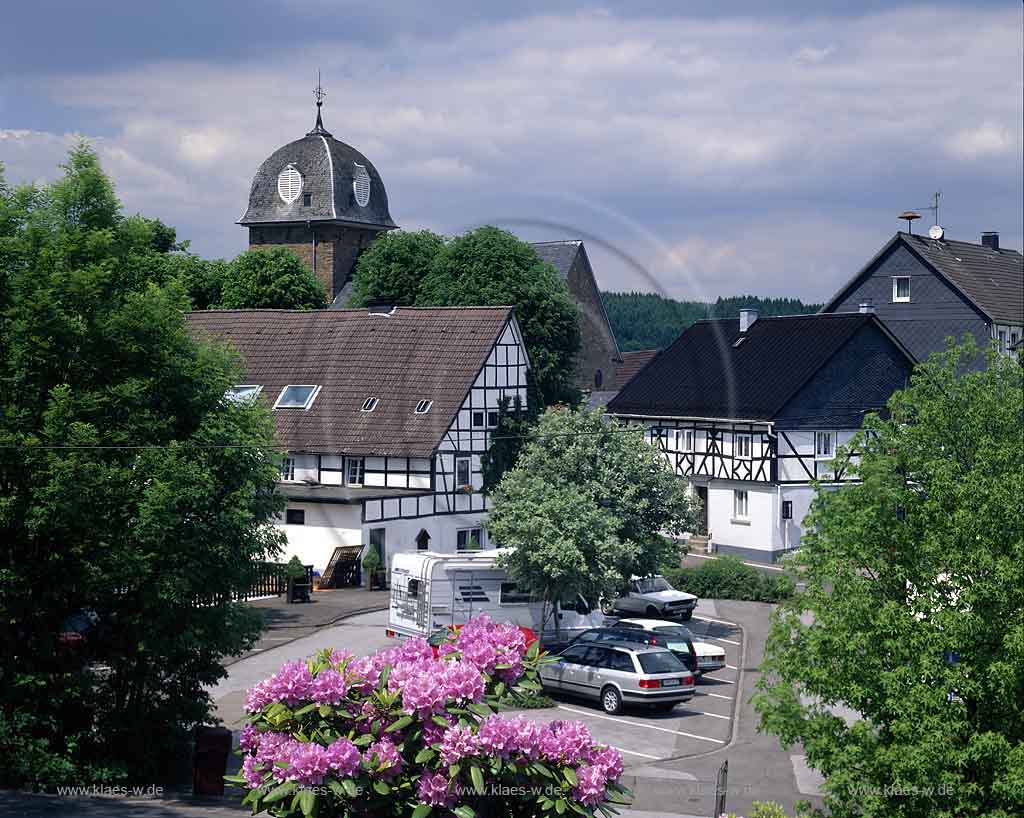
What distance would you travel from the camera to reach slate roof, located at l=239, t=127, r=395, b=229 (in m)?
93.9

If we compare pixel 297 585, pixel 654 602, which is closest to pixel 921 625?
pixel 654 602

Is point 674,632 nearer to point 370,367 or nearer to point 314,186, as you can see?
point 370,367

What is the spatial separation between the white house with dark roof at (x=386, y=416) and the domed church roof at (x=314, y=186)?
140ft

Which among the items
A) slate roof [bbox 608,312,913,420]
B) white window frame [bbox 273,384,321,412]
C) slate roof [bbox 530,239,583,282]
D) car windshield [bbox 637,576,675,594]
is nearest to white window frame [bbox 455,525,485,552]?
white window frame [bbox 273,384,321,412]

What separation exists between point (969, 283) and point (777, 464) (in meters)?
18.1

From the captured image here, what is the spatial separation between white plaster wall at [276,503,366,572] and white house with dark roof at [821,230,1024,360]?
31.5m

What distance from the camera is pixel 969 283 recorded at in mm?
65250

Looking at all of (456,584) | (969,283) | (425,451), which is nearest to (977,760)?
(456,584)

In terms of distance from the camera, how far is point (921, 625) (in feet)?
59.8

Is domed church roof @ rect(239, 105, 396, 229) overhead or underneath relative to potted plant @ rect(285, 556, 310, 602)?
overhead

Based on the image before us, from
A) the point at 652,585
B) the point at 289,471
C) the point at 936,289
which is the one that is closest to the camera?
the point at 652,585

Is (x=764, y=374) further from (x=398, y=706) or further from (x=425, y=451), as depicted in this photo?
(x=398, y=706)

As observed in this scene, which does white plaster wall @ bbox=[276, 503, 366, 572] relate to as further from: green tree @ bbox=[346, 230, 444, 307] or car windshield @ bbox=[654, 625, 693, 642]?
green tree @ bbox=[346, 230, 444, 307]

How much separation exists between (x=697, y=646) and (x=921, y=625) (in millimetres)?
16854
